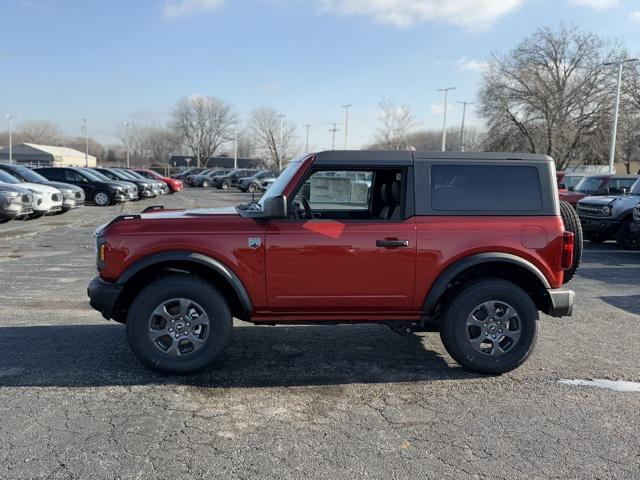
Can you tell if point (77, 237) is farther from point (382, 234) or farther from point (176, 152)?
point (176, 152)

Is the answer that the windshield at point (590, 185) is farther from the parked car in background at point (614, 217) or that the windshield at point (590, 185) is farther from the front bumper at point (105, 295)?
the front bumper at point (105, 295)

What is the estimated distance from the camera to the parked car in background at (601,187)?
15531 mm

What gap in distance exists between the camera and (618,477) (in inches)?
121

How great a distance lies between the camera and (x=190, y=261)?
4395 millimetres

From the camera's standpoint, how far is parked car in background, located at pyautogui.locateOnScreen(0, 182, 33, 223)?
46.1ft

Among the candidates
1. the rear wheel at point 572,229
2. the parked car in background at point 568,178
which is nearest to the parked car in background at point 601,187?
the parked car in background at point 568,178

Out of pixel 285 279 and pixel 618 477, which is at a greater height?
pixel 285 279

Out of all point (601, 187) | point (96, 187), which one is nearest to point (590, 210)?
point (601, 187)

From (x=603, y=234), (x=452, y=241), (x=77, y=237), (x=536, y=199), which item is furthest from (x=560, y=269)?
(x=77, y=237)

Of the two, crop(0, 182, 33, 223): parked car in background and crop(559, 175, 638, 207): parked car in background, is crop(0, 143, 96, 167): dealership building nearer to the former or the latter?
crop(0, 182, 33, 223): parked car in background

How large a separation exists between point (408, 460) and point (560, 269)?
2313 mm

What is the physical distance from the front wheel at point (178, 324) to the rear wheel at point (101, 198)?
2076 centimetres

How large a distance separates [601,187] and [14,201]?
16774 mm

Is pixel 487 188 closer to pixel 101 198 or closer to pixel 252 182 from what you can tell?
pixel 101 198
